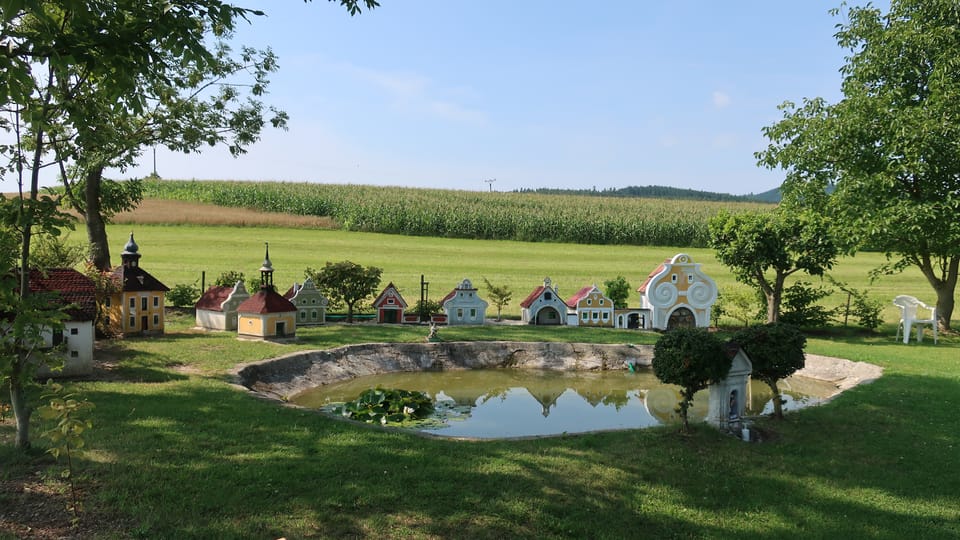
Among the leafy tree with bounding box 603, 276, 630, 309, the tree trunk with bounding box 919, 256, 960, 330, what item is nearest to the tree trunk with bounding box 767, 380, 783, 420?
the leafy tree with bounding box 603, 276, 630, 309

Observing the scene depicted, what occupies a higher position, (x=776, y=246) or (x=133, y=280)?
(x=776, y=246)

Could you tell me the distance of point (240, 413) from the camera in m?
12.4

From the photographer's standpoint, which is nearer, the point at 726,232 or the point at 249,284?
the point at 726,232

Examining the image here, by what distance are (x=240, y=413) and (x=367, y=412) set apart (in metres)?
3.27

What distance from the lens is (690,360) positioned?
11.6 metres

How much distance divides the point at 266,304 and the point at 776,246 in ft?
65.2

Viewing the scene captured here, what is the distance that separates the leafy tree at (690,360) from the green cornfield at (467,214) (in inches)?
1899

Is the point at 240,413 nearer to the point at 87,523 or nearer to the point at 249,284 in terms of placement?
the point at 87,523

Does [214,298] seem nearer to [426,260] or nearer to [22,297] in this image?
[22,297]

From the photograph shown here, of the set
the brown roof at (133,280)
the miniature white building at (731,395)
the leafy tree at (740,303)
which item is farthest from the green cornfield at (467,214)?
the miniature white building at (731,395)

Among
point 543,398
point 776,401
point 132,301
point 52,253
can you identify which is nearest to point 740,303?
point 543,398

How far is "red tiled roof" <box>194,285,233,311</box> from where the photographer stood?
78.0 ft

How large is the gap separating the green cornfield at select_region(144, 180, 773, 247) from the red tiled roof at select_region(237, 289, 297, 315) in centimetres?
3790

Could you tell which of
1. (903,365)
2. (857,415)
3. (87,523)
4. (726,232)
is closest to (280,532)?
(87,523)
